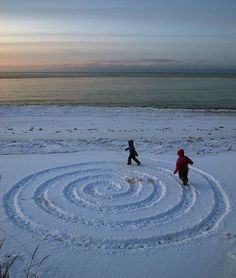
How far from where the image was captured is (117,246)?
29.9ft

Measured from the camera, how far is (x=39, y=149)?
18.2 metres

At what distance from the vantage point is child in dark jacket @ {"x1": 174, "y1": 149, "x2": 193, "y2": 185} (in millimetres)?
12805

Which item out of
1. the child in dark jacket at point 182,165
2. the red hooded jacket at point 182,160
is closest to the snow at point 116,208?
the child in dark jacket at point 182,165

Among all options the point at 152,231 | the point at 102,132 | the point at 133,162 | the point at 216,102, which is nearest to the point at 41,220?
the point at 152,231

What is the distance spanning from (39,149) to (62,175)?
473cm

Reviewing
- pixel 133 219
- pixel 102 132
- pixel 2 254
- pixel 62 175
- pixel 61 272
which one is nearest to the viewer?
pixel 61 272

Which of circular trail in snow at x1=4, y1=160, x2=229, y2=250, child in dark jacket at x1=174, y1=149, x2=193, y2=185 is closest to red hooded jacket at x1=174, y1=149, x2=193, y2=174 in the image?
child in dark jacket at x1=174, y1=149, x2=193, y2=185

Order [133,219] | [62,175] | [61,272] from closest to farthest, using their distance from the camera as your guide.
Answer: [61,272] < [133,219] < [62,175]

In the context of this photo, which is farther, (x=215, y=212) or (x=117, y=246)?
(x=215, y=212)

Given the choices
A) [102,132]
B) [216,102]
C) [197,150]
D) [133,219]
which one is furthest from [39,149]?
[216,102]

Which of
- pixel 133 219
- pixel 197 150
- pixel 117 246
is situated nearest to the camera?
pixel 117 246

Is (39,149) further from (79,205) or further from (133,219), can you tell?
(133,219)

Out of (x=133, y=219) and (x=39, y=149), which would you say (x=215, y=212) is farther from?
(x=39, y=149)

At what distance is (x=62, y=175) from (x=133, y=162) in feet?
11.1
